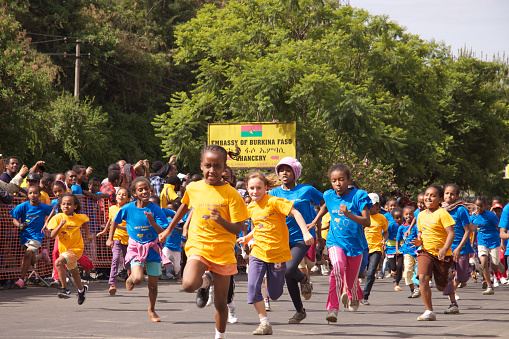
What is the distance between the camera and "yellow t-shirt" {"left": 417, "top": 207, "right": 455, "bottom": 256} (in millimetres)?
9242

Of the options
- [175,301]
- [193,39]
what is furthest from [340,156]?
[175,301]

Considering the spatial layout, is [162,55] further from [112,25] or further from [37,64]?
[37,64]

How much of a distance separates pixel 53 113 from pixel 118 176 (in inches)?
767

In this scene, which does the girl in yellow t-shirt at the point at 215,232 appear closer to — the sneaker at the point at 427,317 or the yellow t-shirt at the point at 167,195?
the sneaker at the point at 427,317

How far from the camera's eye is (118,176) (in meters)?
15.3

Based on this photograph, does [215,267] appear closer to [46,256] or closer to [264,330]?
[264,330]

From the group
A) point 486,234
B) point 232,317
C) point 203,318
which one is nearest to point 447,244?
point 232,317

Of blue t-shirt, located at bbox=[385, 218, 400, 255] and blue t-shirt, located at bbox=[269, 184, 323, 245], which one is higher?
blue t-shirt, located at bbox=[269, 184, 323, 245]

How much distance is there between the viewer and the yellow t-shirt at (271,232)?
8.16 metres

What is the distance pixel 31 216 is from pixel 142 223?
4021mm

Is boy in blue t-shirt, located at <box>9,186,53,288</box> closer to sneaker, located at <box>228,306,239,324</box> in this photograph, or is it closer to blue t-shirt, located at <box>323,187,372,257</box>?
sneaker, located at <box>228,306,239,324</box>

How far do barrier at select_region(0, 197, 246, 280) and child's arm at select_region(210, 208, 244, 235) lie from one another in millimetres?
7585

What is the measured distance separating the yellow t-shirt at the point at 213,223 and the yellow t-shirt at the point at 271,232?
157cm

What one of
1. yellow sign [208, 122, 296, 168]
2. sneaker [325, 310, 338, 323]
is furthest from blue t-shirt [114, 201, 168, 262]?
yellow sign [208, 122, 296, 168]
